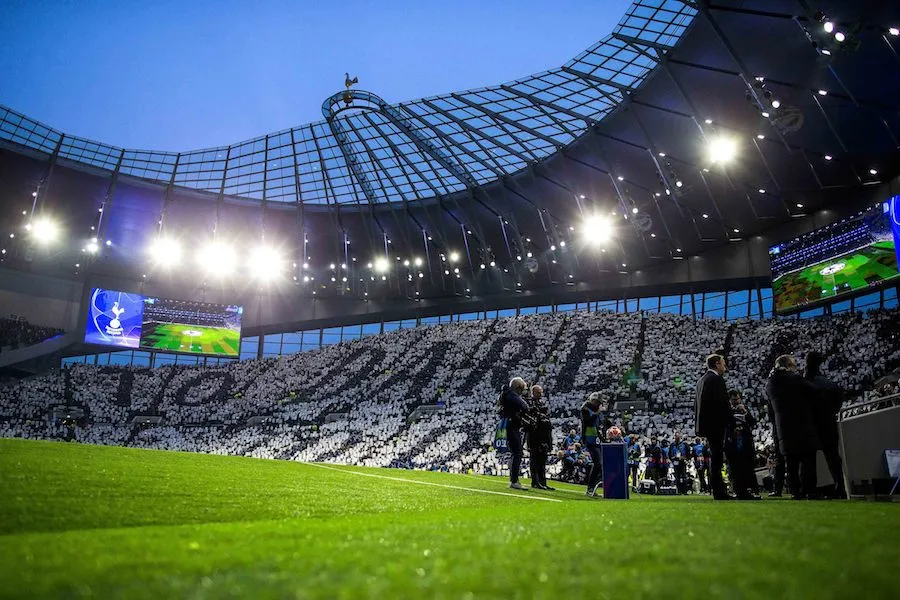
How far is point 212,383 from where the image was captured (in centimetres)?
4025

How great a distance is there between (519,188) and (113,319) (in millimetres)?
27489

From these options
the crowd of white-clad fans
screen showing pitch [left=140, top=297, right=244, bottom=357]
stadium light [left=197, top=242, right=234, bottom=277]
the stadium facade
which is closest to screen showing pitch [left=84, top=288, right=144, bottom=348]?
screen showing pitch [left=140, top=297, right=244, bottom=357]

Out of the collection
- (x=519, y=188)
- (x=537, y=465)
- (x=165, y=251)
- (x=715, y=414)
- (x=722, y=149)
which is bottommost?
(x=537, y=465)

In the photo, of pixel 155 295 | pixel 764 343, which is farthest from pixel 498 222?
pixel 155 295

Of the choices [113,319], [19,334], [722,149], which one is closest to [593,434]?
[722,149]

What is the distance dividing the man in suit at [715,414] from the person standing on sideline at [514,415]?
2819mm

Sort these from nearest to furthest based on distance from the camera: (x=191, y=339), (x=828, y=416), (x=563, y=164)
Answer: (x=828, y=416) → (x=563, y=164) → (x=191, y=339)

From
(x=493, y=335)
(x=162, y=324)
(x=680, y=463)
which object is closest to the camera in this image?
(x=680, y=463)

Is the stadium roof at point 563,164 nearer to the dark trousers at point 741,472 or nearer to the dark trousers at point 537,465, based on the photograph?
the dark trousers at point 741,472

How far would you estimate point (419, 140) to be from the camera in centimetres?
3019

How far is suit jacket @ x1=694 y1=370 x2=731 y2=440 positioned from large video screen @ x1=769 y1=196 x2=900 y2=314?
20.7m

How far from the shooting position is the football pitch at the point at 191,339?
39406mm

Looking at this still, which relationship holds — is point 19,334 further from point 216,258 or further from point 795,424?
point 795,424

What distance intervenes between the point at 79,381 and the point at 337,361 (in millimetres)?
16385
